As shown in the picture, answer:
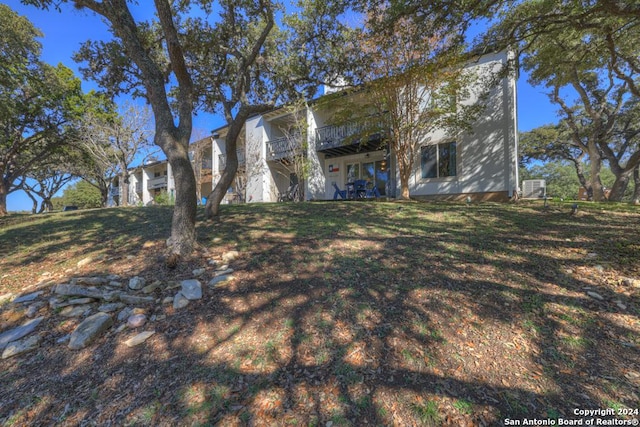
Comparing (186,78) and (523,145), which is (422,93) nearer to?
(186,78)

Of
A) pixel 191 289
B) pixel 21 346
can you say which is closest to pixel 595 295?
pixel 191 289

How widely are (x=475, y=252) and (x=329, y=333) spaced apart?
278 centimetres

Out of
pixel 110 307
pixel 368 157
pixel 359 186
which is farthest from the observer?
pixel 368 157

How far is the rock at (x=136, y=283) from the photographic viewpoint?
10.9 feet

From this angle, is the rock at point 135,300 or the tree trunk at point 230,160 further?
the tree trunk at point 230,160

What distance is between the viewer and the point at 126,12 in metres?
4.24

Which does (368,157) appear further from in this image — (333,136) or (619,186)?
(619,186)

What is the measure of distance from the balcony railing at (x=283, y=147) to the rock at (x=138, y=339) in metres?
12.5

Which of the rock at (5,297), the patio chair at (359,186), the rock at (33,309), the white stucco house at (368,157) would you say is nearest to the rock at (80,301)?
the rock at (33,309)

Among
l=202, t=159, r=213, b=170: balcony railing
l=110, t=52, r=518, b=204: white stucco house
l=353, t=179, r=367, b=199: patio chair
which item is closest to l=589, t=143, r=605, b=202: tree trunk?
l=110, t=52, r=518, b=204: white stucco house

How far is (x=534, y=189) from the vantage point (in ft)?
55.5

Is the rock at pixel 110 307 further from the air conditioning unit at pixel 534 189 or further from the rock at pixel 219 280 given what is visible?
the air conditioning unit at pixel 534 189

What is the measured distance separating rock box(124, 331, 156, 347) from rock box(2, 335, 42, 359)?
916 millimetres

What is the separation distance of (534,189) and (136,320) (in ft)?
69.9
